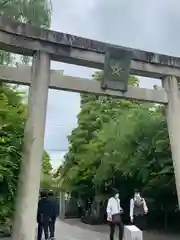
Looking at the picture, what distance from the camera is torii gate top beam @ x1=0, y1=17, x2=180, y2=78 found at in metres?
9.90

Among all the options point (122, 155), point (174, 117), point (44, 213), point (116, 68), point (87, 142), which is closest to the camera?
point (44, 213)

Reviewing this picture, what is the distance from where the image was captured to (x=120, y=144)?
1619cm

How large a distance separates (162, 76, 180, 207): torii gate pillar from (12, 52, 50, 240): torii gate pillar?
3856 millimetres

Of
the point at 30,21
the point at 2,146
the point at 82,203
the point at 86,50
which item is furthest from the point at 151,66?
the point at 82,203

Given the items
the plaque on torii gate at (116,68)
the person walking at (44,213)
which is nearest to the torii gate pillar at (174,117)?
the plaque on torii gate at (116,68)

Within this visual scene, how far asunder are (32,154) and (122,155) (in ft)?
23.5

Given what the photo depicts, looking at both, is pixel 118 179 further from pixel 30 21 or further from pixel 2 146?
pixel 2 146

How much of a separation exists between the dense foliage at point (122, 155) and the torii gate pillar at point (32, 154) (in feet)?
15.9

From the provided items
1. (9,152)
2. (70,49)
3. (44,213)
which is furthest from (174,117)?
(9,152)

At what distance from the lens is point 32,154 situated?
9.34m

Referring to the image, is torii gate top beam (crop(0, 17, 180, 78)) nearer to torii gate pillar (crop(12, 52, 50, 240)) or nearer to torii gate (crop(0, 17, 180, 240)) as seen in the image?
torii gate (crop(0, 17, 180, 240))

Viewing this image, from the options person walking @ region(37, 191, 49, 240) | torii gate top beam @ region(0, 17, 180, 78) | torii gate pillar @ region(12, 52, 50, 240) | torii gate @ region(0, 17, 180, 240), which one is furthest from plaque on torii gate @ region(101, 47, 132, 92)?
person walking @ region(37, 191, 49, 240)

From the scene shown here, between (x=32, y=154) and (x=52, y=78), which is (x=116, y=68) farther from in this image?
(x=32, y=154)

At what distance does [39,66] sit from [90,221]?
11035mm
